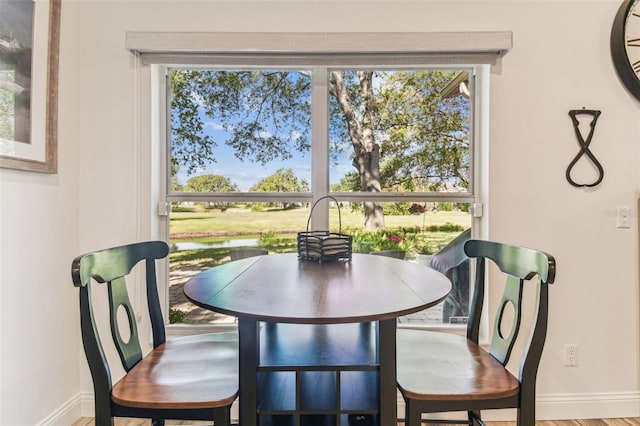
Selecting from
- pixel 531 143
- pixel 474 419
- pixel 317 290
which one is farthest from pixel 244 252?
pixel 531 143

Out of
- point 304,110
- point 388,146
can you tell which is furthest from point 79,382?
point 388,146

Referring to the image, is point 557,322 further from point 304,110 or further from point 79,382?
point 79,382

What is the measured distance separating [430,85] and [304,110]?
723mm

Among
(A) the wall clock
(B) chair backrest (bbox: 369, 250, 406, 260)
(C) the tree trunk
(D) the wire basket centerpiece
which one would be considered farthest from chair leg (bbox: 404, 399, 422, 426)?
(A) the wall clock

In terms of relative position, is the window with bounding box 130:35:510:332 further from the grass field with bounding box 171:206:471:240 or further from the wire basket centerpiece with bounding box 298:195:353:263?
the wire basket centerpiece with bounding box 298:195:353:263

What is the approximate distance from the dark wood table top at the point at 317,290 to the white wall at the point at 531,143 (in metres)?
0.90

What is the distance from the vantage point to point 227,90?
214 cm

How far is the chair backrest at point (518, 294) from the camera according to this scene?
1.15m

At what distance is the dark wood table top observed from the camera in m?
0.93

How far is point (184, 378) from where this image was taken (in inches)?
48.1

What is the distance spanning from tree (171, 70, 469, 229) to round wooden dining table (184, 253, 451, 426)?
0.87m

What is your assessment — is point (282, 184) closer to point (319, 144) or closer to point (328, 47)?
point (319, 144)

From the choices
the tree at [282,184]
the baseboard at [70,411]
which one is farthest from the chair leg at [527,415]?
the baseboard at [70,411]

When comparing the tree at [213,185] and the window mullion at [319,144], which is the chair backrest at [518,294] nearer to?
the window mullion at [319,144]
